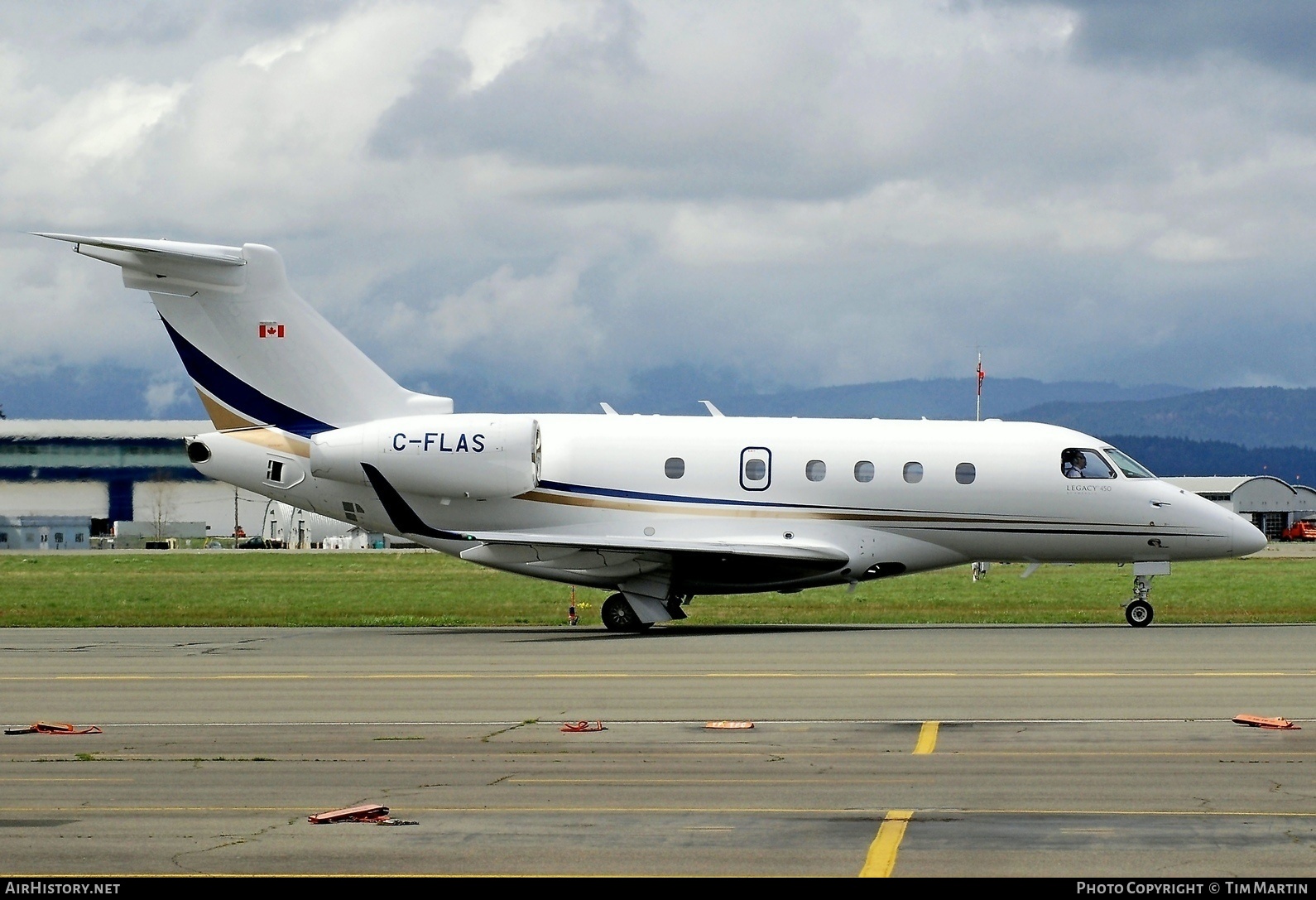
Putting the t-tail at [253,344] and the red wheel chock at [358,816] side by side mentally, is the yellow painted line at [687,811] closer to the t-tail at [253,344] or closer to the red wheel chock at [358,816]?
the red wheel chock at [358,816]

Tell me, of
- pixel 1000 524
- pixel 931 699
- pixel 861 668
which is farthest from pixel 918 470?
pixel 931 699

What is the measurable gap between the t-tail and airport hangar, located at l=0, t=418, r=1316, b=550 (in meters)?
78.6

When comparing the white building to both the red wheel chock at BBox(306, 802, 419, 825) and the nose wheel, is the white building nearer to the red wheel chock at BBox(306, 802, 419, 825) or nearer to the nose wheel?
the nose wheel

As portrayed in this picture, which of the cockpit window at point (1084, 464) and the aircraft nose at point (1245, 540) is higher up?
the cockpit window at point (1084, 464)

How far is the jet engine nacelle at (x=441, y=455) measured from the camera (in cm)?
2870

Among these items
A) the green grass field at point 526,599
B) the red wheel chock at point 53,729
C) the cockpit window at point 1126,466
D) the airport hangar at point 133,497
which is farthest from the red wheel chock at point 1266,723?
the airport hangar at point 133,497

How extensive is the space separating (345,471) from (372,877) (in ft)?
66.6

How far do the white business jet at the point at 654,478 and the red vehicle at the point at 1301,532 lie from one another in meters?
105

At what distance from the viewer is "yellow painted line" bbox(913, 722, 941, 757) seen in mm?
13711

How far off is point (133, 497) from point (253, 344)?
11220 centimetres

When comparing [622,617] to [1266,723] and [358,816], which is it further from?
[358,816]

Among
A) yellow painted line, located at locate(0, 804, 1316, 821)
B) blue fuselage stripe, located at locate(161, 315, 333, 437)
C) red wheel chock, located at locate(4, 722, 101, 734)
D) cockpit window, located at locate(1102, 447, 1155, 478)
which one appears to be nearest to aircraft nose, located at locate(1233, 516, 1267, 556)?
cockpit window, located at locate(1102, 447, 1155, 478)

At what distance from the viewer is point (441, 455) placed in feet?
94.5
